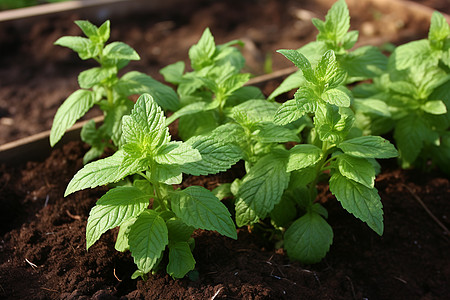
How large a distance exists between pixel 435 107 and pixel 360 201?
38.6 inches

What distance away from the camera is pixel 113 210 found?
6.15 feet

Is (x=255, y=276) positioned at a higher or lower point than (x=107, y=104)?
lower

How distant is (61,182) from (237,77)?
1131 millimetres

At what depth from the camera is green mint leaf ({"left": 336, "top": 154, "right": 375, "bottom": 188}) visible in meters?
1.98

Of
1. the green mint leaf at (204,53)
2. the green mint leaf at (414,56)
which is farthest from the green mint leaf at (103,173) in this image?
the green mint leaf at (414,56)

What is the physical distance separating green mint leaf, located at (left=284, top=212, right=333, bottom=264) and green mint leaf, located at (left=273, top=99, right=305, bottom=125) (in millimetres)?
592

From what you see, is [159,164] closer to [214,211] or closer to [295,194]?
[214,211]

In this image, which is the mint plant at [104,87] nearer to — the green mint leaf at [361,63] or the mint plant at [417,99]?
the green mint leaf at [361,63]

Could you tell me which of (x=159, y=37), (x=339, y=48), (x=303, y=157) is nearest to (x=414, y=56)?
(x=339, y=48)

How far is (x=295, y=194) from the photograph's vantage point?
235 centimetres

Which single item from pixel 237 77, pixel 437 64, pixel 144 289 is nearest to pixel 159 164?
pixel 144 289

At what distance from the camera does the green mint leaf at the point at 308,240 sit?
2.22m

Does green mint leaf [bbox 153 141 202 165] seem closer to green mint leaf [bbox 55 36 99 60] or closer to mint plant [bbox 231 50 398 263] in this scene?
mint plant [bbox 231 50 398 263]

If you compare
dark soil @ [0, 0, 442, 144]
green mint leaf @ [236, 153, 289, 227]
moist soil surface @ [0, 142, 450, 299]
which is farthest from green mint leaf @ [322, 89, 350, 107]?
dark soil @ [0, 0, 442, 144]
